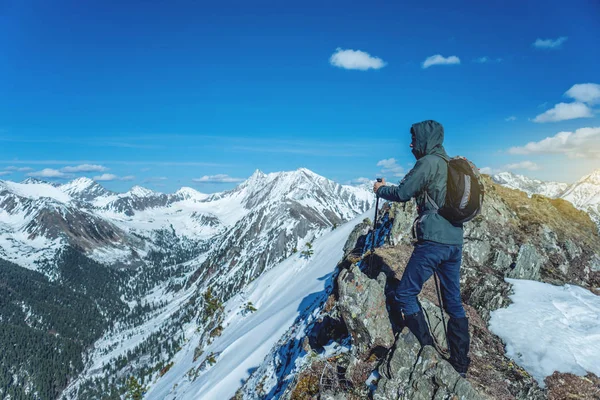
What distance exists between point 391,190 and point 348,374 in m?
5.88

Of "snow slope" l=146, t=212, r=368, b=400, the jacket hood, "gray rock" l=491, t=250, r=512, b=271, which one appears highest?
the jacket hood

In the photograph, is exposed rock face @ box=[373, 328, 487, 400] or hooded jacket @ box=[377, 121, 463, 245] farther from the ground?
hooded jacket @ box=[377, 121, 463, 245]

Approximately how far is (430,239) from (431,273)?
41.1 inches

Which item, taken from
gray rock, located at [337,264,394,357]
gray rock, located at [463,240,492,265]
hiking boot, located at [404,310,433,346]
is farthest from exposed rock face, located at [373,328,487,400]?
gray rock, located at [463,240,492,265]

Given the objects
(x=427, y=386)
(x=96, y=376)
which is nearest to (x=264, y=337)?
(x=427, y=386)

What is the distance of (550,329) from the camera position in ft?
38.9

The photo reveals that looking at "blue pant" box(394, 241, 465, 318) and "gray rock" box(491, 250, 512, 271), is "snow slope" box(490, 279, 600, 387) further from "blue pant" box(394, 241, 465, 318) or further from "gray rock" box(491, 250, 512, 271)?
"blue pant" box(394, 241, 465, 318)

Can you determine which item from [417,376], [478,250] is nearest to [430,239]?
[417,376]

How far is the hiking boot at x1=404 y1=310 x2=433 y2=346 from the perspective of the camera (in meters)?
8.75

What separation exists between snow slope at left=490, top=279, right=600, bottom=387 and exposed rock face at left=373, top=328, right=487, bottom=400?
12.1 ft

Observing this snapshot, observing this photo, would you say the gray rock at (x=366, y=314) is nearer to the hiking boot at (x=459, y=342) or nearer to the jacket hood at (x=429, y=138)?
the hiking boot at (x=459, y=342)

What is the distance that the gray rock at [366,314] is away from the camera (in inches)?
410

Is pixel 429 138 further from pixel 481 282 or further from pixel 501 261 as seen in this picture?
pixel 501 261

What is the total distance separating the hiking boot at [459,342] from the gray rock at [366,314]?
2.06m
